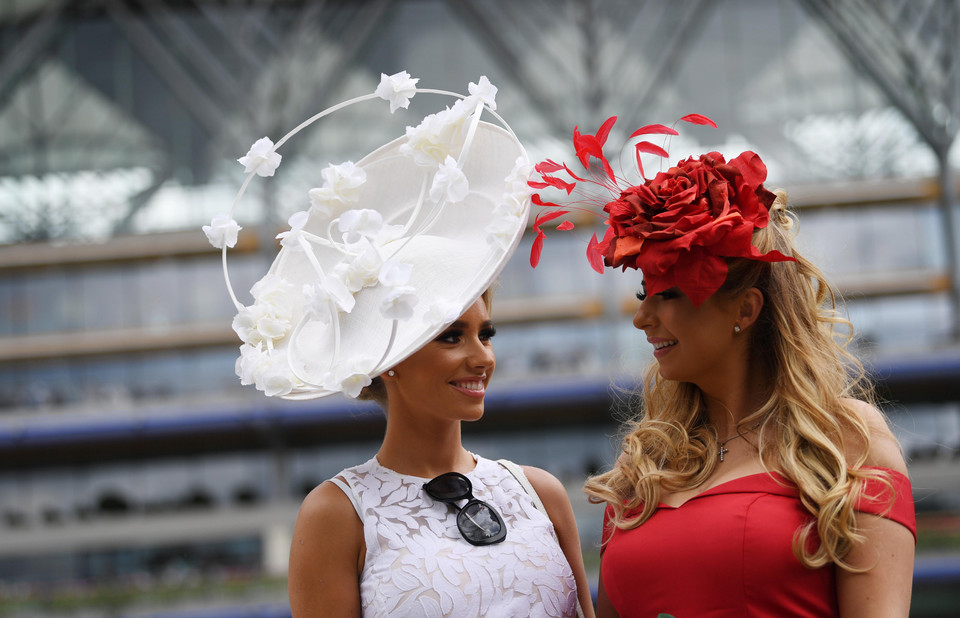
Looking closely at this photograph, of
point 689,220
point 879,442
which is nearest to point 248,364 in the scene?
point 689,220

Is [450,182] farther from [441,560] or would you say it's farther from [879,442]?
[879,442]

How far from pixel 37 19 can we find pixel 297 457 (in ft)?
35.6

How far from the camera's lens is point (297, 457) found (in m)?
19.5

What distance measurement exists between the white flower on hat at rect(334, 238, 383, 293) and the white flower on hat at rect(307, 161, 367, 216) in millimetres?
334

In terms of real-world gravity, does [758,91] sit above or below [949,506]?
above

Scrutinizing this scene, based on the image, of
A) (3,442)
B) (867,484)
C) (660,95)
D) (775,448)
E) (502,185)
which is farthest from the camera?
(660,95)

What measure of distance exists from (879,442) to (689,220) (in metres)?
0.60

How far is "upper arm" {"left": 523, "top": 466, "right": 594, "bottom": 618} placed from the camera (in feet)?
8.09

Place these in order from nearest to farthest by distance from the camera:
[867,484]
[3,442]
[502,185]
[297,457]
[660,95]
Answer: [867,484]
[502,185]
[3,442]
[297,457]
[660,95]

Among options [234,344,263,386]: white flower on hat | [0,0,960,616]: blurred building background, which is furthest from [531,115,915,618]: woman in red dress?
[0,0,960,616]: blurred building background

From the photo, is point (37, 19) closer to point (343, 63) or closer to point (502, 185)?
point (343, 63)

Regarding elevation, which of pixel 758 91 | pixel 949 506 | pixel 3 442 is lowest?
Answer: pixel 949 506

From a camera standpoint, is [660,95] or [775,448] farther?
[660,95]

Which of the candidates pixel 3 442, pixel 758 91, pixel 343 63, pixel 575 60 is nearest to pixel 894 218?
pixel 758 91
